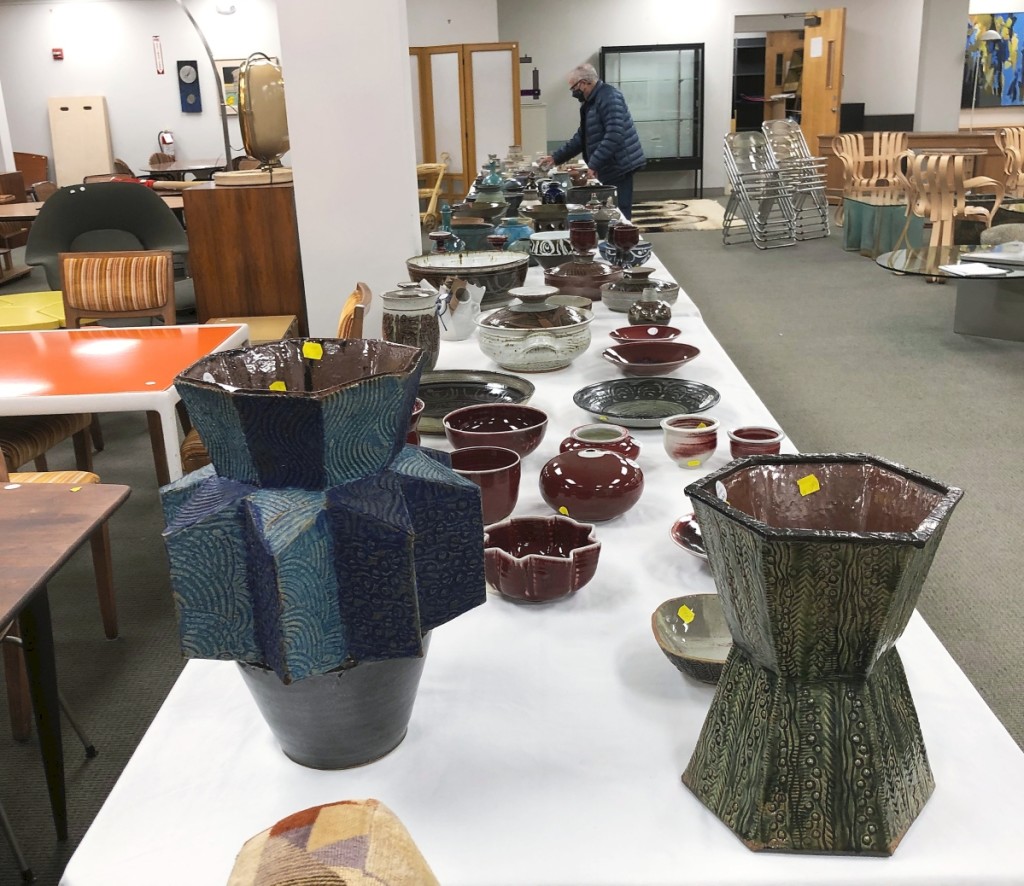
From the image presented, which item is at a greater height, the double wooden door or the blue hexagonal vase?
the double wooden door

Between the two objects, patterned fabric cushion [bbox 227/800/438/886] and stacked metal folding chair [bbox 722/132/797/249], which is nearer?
patterned fabric cushion [bbox 227/800/438/886]

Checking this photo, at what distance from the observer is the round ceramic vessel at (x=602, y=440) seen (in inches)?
57.3

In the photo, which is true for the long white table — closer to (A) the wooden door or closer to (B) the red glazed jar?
(B) the red glazed jar

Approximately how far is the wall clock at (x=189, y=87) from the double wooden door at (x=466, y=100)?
13.4ft

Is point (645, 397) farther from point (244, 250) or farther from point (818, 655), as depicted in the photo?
point (244, 250)

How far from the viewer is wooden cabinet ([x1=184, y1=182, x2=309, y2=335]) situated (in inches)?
139

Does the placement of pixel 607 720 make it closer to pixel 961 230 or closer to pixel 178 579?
pixel 178 579

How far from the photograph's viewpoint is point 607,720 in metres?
0.91

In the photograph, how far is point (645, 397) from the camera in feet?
6.05

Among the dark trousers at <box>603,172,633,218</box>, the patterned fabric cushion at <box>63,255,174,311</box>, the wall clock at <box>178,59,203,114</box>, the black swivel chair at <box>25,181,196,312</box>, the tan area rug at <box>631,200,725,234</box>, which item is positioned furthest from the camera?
the wall clock at <box>178,59,203,114</box>

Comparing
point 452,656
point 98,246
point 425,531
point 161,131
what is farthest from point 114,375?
point 161,131

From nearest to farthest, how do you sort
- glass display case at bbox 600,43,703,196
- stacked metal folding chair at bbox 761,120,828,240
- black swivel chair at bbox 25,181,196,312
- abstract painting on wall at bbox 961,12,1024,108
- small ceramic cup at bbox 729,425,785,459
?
1. small ceramic cup at bbox 729,425,785,459
2. black swivel chair at bbox 25,181,196,312
3. stacked metal folding chair at bbox 761,120,828,240
4. glass display case at bbox 600,43,703,196
5. abstract painting on wall at bbox 961,12,1024,108

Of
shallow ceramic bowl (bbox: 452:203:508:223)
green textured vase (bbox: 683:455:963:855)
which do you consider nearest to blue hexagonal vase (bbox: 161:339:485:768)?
green textured vase (bbox: 683:455:963:855)

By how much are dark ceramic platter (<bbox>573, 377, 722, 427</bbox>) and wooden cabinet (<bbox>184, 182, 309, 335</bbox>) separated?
2.03 meters
